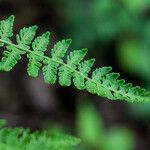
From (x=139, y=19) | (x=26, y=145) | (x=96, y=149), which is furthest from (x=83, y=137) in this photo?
(x=26, y=145)

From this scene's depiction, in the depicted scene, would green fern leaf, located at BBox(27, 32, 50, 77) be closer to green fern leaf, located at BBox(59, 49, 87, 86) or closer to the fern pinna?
the fern pinna

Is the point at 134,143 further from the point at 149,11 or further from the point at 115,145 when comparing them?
the point at 149,11

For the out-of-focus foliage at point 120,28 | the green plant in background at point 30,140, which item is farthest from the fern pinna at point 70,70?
the out-of-focus foliage at point 120,28

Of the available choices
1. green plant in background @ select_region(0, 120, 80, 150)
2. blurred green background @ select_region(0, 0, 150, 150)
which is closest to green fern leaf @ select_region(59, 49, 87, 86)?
green plant in background @ select_region(0, 120, 80, 150)

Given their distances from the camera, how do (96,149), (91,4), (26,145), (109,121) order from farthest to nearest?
(109,121) < (91,4) < (96,149) < (26,145)

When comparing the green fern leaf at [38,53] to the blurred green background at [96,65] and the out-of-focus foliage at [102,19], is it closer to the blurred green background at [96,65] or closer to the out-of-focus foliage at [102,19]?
the blurred green background at [96,65]

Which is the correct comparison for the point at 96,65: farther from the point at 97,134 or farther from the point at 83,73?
the point at 83,73
